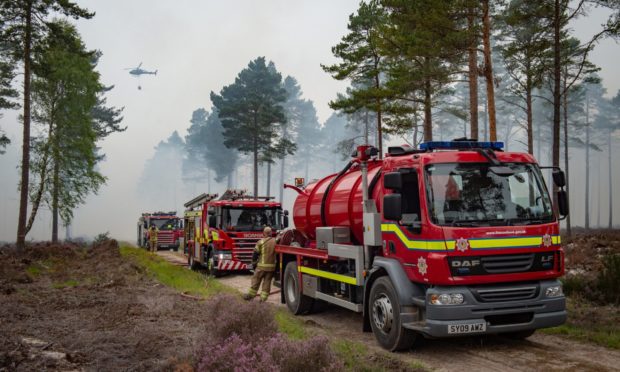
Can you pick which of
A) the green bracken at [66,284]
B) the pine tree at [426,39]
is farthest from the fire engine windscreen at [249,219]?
the pine tree at [426,39]

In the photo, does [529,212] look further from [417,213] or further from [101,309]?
[101,309]

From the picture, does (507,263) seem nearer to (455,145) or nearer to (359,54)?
(455,145)

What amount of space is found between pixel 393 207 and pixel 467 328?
1.91 m

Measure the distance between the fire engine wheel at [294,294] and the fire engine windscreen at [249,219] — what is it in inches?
246

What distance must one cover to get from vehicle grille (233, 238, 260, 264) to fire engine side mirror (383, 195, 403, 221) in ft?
37.5

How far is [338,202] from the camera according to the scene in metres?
10.1

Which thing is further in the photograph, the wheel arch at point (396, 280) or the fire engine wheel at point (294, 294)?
the fire engine wheel at point (294, 294)

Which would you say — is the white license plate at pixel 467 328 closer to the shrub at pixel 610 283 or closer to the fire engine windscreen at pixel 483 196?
the fire engine windscreen at pixel 483 196

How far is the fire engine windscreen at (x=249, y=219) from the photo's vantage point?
59.8 feet

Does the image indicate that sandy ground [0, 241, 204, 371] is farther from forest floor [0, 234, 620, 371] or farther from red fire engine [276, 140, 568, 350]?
red fire engine [276, 140, 568, 350]

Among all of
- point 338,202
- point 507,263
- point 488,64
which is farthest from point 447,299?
point 488,64

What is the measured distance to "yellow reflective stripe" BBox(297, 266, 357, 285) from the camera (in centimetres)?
890

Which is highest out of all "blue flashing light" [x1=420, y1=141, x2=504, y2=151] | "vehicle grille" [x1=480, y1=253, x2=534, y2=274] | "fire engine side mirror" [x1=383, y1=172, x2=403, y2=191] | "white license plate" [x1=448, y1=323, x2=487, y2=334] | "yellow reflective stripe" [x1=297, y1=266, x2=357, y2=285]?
"blue flashing light" [x1=420, y1=141, x2=504, y2=151]

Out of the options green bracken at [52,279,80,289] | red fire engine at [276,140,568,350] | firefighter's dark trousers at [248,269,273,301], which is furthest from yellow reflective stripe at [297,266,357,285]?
green bracken at [52,279,80,289]
